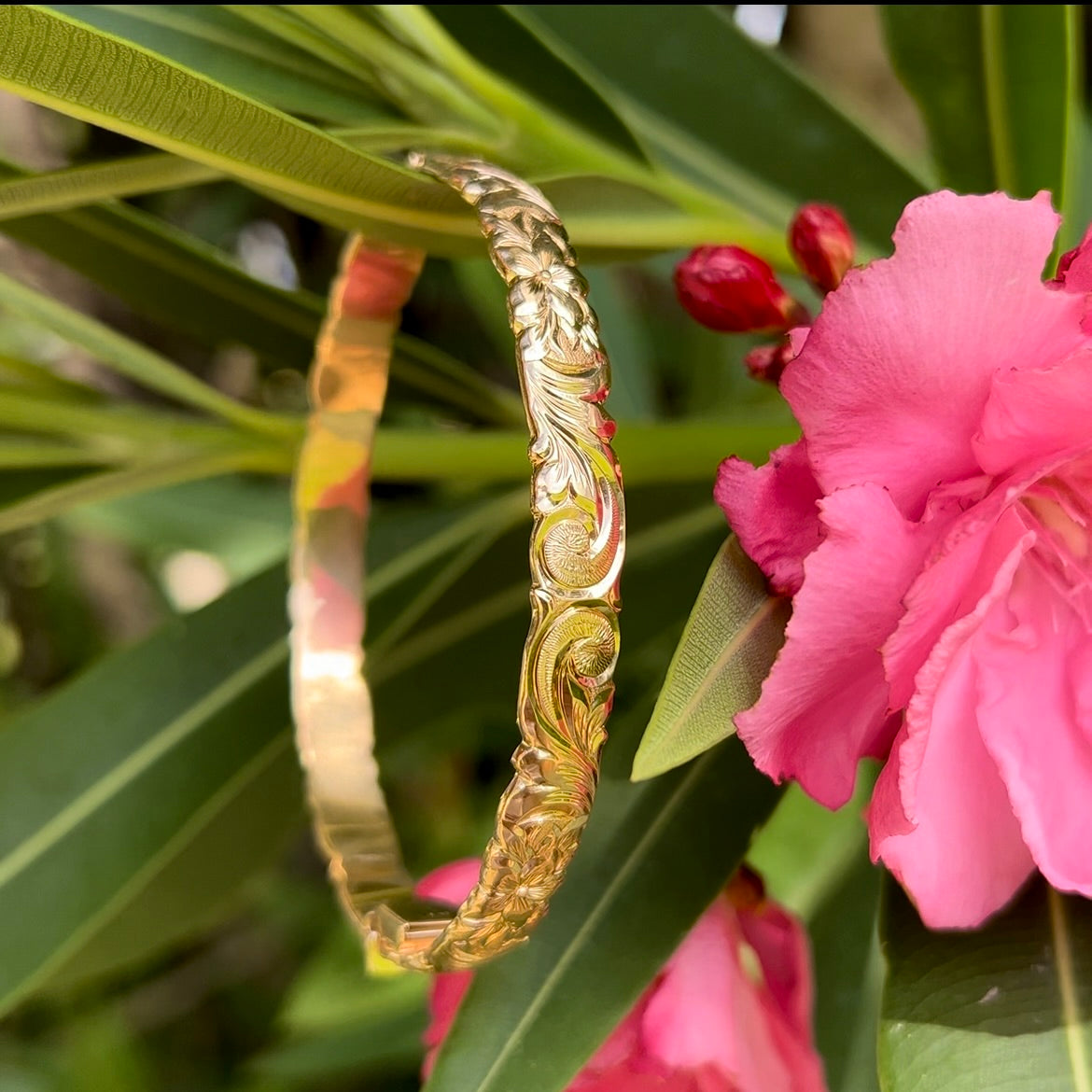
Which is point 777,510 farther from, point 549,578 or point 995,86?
point 995,86

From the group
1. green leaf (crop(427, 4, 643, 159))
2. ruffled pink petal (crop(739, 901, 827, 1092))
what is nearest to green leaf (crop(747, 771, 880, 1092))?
ruffled pink petal (crop(739, 901, 827, 1092))

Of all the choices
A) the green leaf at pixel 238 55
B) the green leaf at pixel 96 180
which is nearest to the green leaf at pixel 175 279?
the green leaf at pixel 238 55

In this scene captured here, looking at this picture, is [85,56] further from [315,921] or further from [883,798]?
[315,921]

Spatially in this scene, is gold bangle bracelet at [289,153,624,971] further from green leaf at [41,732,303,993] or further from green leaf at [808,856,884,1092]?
green leaf at [808,856,884,1092]

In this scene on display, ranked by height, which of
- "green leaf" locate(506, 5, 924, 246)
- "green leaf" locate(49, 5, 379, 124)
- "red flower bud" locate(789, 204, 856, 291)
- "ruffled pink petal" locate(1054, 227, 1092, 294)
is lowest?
"ruffled pink petal" locate(1054, 227, 1092, 294)

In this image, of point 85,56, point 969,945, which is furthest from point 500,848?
point 85,56

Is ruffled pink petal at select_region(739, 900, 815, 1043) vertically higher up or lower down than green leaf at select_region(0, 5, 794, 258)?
lower down
